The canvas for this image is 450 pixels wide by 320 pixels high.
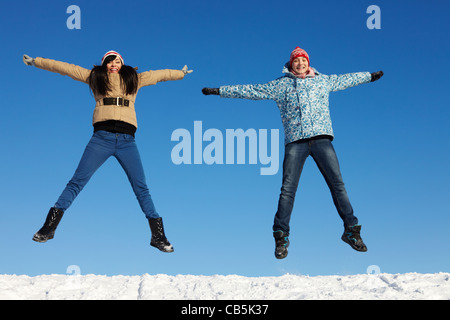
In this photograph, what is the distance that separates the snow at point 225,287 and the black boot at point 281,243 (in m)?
0.48

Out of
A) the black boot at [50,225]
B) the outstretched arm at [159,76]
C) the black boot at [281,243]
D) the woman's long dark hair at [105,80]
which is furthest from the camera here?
the outstretched arm at [159,76]

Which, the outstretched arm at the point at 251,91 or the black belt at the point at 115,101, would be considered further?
the outstretched arm at the point at 251,91

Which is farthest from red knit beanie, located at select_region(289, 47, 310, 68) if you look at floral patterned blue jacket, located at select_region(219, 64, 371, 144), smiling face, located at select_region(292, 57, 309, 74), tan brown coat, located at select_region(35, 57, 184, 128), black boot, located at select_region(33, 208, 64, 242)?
black boot, located at select_region(33, 208, 64, 242)

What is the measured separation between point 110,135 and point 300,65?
10.2 feet

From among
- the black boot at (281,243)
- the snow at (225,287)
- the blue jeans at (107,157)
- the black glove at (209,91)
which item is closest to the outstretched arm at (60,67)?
the blue jeans at (107,157)

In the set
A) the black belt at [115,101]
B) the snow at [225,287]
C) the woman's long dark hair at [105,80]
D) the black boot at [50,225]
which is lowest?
the snow at [225,287]

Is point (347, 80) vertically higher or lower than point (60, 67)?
lower

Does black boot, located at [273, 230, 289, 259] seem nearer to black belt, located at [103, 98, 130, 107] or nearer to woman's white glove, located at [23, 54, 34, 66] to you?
black belt, located at [103, 98, 130, 107]

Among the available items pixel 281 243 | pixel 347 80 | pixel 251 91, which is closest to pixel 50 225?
pixel 281 243

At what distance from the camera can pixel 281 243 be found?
6367mm

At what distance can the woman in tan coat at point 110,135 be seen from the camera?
6352 millimetres

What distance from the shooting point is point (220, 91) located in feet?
21.8

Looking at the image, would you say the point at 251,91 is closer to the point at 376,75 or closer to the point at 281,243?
the point at 376,75

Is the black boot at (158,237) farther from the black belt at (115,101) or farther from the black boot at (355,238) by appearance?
the black boot at (355,238)
